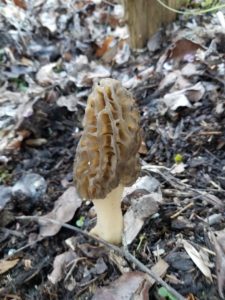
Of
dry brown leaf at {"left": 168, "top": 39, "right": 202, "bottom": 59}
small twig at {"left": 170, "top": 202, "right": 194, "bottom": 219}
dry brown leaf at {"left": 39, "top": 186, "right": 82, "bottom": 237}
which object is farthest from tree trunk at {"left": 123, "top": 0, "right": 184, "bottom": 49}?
small twig at {"left": 170, "top": 202, "right": 194, "bottom": 219}

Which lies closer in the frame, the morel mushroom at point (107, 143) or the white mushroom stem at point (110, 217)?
the morel mushroom at point (107, 143)

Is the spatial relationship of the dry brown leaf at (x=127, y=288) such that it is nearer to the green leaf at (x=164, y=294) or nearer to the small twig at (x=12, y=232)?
the green leaf at (x=164, y=294)

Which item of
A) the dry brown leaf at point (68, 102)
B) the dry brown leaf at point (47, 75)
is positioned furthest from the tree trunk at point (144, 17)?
the dry brown leaf at point (68, 102)

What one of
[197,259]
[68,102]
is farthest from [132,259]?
[68,102]

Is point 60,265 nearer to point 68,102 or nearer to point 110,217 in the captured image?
point 110,217

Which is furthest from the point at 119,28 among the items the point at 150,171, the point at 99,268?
the point at 99,268

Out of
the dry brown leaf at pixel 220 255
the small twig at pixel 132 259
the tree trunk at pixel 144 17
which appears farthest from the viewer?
the tree trunk at pixel 144 17
